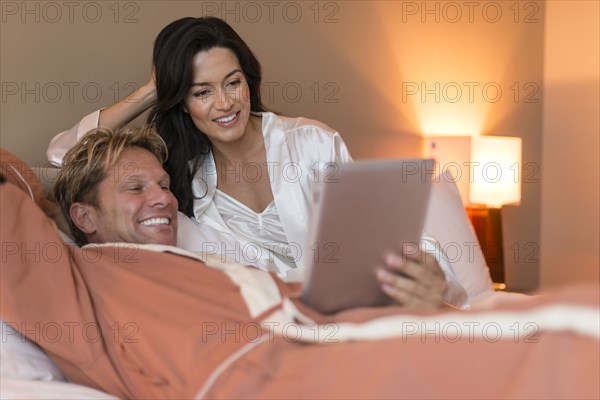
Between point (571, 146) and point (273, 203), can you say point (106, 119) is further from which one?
point (571, 146)

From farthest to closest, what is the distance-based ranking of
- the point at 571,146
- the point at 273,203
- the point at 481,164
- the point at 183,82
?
the point at 571,146
the point at 481,164
the point at 273,203
the point at 183,82

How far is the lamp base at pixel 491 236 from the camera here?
138 inches

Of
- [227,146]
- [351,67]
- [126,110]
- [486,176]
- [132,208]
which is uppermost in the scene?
[351,67]

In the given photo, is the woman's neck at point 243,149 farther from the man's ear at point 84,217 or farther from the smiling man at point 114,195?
the man's ear at point 84,217

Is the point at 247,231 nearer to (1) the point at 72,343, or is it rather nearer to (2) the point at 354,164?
(1) the point at 72,343

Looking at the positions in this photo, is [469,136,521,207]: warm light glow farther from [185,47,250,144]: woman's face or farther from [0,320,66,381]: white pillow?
[0,320,66,381]: white pillow

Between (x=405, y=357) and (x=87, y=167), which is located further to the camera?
(x=87, y=167)

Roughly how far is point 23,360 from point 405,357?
28.3 inches

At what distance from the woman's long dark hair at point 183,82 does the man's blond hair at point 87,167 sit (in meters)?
Result: 0.30

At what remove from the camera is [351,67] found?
10.8 ft

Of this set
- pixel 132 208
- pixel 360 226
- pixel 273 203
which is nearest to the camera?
pixel 360 226

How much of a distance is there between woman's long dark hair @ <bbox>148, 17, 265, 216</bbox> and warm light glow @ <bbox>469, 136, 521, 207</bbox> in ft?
4.34

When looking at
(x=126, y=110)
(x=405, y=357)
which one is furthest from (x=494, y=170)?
(x=405, y=357)

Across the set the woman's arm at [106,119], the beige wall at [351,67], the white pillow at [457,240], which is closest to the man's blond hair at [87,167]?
the woman's arm at [106,119]
